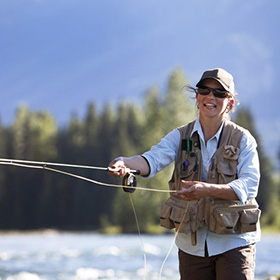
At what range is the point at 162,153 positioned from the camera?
383 cm

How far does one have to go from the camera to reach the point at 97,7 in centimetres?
15225

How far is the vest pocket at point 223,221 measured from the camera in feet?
11.7

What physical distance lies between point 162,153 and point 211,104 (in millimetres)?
457

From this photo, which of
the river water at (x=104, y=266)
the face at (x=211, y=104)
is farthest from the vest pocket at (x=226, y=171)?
the river water at (x=104, y=266)

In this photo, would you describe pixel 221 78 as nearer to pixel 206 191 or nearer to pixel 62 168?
pixel 206 191

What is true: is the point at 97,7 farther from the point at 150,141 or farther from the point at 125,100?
the point at 150,141

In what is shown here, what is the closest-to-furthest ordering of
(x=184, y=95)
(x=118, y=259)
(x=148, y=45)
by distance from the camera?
(x=118, y=259), (x=184, y=95), (x=148, y=45)

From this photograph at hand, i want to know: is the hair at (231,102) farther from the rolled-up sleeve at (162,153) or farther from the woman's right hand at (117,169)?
the woman's right hand at (117,169)

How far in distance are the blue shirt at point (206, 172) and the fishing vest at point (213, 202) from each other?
4cm

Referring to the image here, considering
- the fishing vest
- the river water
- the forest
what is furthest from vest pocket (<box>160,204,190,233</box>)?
the forest

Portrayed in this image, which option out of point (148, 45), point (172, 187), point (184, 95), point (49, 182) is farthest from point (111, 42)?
point (172, 187)

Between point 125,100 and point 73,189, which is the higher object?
point 125,100

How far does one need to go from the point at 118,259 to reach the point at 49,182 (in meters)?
32.2

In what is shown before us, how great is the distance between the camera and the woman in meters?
3.57
